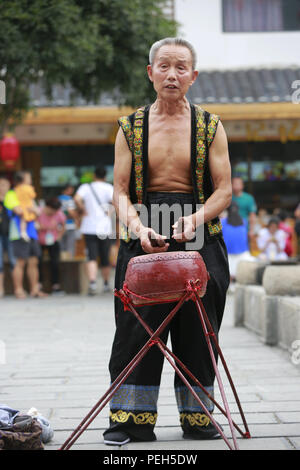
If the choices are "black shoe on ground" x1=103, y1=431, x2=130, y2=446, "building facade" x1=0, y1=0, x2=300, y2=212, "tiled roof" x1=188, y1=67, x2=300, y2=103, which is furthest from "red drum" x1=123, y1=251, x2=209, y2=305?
"building facade" x1=0, y1=0, x2=300, y2=212

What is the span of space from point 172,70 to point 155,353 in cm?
128

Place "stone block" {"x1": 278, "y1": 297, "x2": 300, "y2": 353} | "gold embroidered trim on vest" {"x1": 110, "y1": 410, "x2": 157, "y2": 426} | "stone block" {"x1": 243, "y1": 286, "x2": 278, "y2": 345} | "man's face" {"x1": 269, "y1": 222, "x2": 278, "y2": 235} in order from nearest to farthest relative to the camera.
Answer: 1. "gold embroidered trim on vest" {"x1": 110, "y1": 410, "x2": 157, "y2": 426}
2. "stone block" {"x1": 278, "y1": 297, "x2": 300, "y2": 353}
3. "stone block" {"x1": 243, "y1": 286, "x2": 278, "y2": 345}
4. "man's face" {"x1": 269, "y1": 222, "x2": 278, "y2": 235}

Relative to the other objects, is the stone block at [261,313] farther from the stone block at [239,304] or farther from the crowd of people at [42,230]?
the crowd of people at [42,230]

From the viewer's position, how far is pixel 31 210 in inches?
468

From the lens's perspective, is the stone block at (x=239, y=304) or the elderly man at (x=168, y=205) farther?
the stone block at (x=239, y=304)

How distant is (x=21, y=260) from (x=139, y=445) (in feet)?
27.0

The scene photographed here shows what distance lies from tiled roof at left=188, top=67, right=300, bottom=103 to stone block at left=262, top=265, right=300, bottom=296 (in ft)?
29.0

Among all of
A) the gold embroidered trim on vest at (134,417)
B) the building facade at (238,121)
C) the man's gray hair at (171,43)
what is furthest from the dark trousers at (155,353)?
the building facade at (238,121)

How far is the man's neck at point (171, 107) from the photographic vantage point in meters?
3.85

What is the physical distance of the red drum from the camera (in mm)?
3359

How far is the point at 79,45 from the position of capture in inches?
431

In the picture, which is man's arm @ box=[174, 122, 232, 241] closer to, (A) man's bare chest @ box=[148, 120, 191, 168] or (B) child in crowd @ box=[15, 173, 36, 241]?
(A) man's bare chest @ box=[148, 120, 191, 168]
